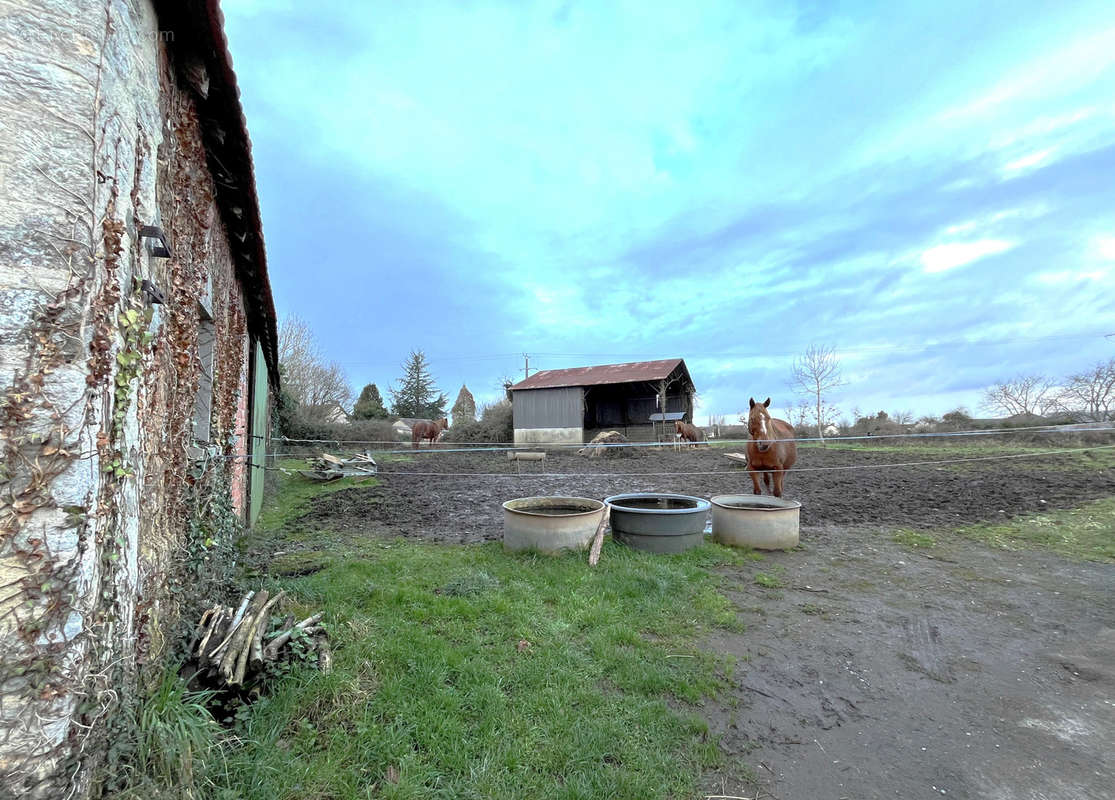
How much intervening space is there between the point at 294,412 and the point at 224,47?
71.9 feet

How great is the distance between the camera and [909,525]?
27.5 ft

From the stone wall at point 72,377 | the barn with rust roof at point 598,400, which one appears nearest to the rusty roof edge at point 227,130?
the stone wall at point 72,377

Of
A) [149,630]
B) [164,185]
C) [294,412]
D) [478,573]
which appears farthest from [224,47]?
[294,412]

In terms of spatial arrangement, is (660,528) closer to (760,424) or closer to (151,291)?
(760,424)

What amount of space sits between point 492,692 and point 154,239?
3.20m

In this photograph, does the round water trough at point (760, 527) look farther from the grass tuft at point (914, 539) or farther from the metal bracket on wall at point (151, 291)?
the metal bracket on wall at point (151, 291)

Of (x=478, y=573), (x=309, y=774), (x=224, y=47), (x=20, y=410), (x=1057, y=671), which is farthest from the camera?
(x=478, y=573)

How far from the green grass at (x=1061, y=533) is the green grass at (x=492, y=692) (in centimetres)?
580

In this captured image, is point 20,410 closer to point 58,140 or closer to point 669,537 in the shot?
point 58,140

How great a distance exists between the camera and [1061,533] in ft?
24.8

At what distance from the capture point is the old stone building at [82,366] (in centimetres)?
165

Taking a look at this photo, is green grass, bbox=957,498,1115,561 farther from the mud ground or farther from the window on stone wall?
the window on stone wall

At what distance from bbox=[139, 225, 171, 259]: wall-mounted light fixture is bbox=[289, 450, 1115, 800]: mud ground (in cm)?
389

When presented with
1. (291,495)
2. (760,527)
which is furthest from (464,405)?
(760,527)
